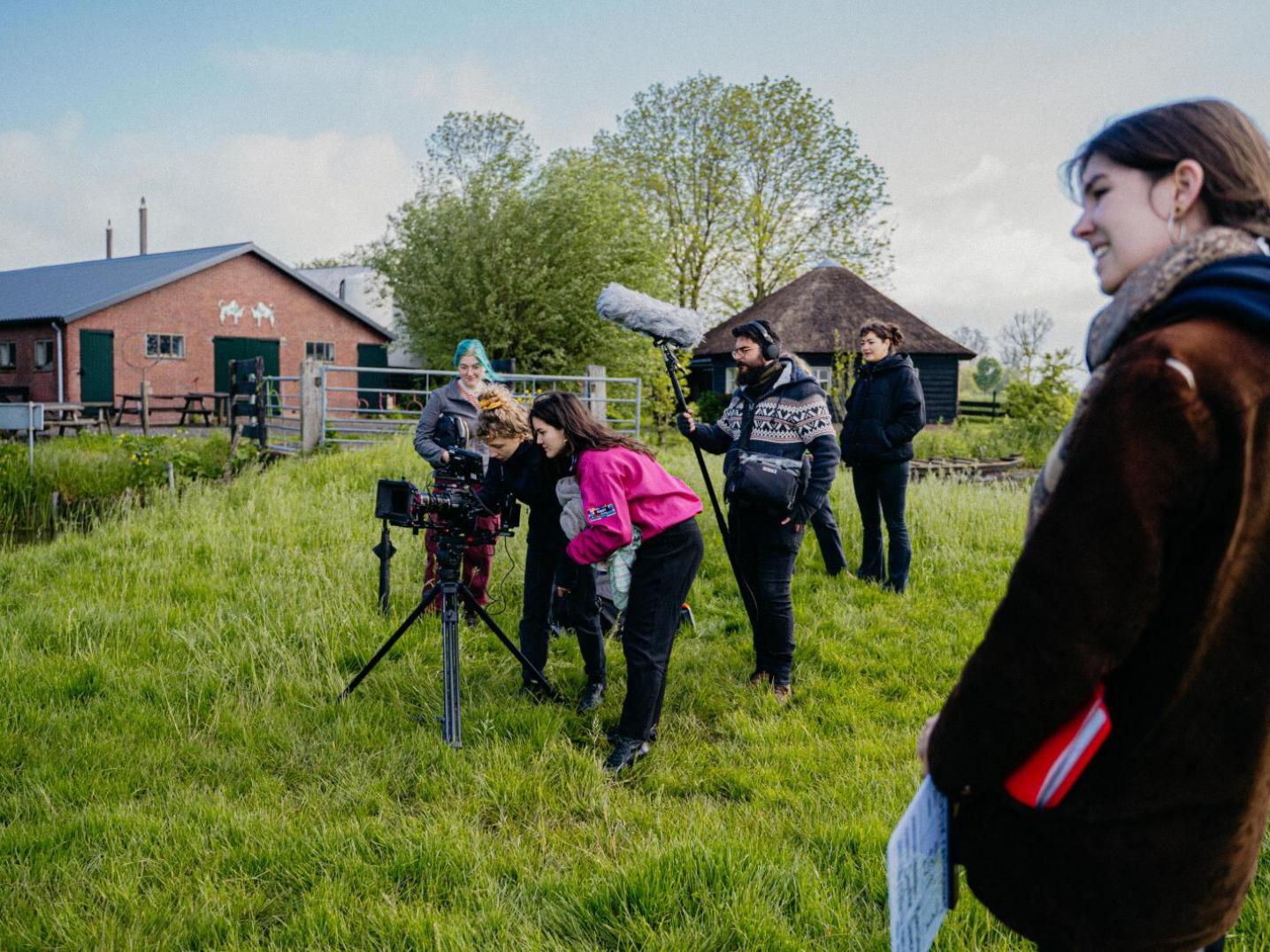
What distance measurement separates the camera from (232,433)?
45.7 ft

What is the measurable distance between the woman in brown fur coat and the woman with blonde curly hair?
11.4 feet

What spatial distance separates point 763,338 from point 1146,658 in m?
3.84

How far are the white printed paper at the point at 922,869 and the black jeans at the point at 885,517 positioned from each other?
5.35 metres

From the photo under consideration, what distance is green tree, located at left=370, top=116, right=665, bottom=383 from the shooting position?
91.4 ft

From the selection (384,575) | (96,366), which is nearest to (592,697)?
(384,575)

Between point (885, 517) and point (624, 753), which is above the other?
point (885, 517)

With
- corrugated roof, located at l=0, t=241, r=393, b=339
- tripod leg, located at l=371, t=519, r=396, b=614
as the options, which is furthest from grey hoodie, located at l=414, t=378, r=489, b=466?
corrugated roof, located at l=0, t=241, r=393, b=339

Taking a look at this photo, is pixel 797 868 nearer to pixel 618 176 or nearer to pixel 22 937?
pixel 22 937

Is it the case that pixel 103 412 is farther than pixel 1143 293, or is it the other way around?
pixel 103 412

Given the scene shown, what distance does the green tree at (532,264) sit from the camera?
91.4 feet

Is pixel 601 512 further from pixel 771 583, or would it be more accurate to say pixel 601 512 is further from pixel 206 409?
pixel 206 409

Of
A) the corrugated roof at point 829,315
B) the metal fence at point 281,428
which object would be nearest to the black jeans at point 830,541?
the metal fence at point 281,428

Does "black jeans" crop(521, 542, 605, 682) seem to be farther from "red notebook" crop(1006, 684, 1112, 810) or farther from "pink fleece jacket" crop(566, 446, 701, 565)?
"red notebook" crop(1006, 684, 1112, 810)

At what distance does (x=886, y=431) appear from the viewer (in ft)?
22.1
